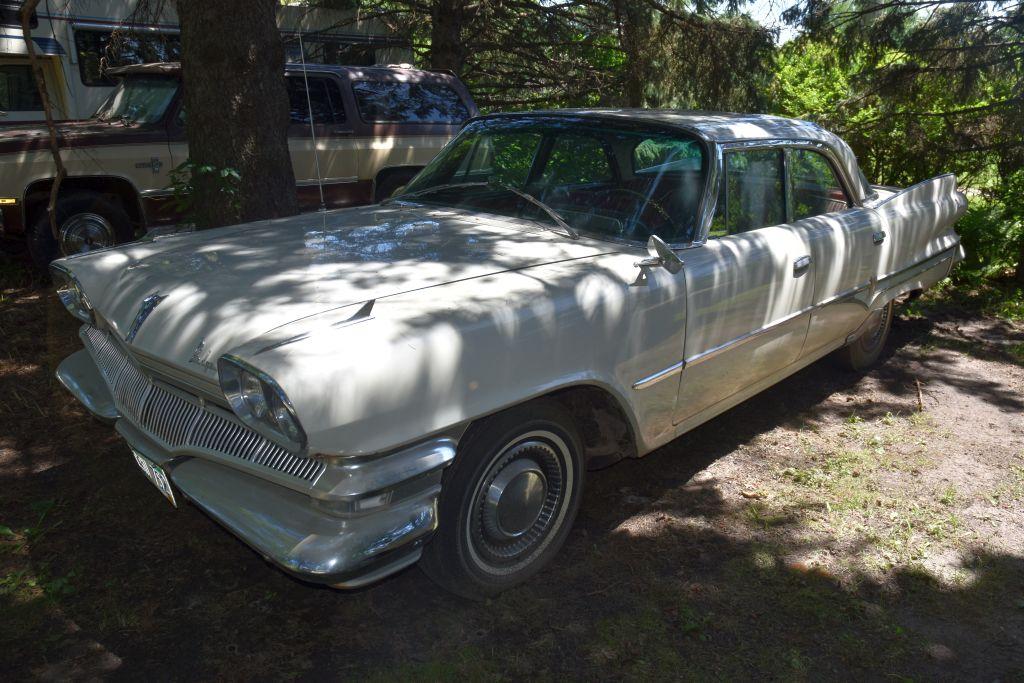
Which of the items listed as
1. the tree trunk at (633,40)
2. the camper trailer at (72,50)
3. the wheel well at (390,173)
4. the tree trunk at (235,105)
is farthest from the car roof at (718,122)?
the camper trailer at (72,50)

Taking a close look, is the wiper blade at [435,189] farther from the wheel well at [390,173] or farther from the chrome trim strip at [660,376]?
the wheel well at [390,173]

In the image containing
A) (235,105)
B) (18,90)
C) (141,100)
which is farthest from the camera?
(18,90)

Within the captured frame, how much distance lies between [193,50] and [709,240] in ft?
11.6

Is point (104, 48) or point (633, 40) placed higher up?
point (633, 40)

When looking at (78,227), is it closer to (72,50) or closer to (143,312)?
(72,50)

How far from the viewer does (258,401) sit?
2.31 meters

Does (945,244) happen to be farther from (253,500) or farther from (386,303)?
(253,500)

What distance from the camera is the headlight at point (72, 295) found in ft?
10.7

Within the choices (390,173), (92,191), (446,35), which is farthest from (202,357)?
(446,35)

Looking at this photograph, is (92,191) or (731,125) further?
(92,191)

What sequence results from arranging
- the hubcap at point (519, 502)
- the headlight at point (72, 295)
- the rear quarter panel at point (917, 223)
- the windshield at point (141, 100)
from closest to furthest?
the hubcap at point (519, 502) < the headlight at point (72, 295) < the rear quarter panel at point (917, 223) < the windshield at point (141, 100)

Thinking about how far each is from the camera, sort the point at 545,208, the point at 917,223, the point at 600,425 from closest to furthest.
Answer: the point at 600,425 < the point at 545,208 < the point at 917,223

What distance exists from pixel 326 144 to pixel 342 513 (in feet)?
20.7

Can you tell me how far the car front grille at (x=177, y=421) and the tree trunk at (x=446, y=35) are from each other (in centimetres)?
775
